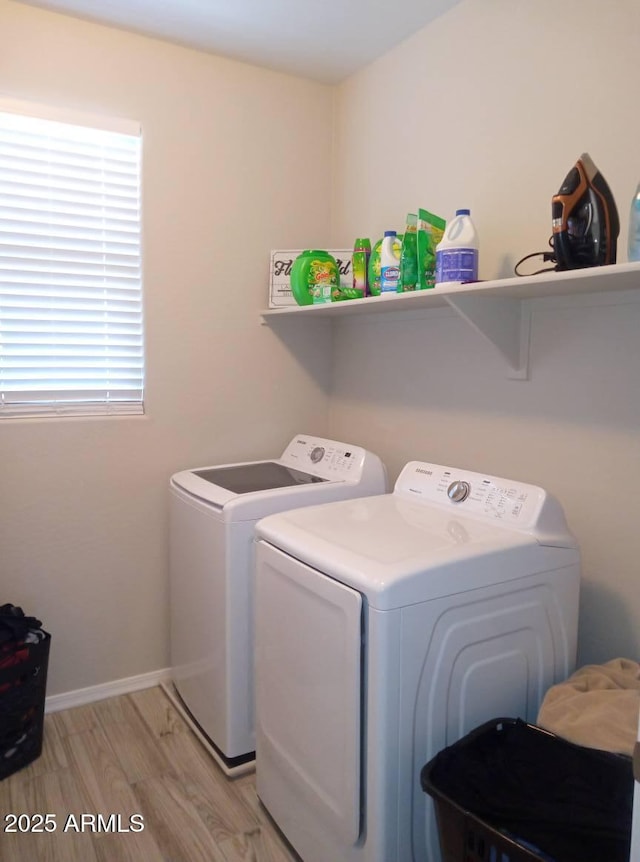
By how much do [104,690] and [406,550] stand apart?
160 cm

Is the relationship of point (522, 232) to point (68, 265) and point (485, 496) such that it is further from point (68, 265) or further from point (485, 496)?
point (68, 265)

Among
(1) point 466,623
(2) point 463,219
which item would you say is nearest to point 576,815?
(1) point 466,623

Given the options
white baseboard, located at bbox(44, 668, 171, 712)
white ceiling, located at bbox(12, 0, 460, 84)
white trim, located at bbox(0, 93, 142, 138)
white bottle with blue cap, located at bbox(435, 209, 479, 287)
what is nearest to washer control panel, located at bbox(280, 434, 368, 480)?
white bottle with blue cap, located at bbox(435, 209, 479, 287)

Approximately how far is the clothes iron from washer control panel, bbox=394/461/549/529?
583 millimetres

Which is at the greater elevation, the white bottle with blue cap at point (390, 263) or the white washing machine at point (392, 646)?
the white bottle with blue cap at point (390, 263)

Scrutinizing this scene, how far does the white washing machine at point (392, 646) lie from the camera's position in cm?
127

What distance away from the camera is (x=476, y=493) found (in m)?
1.68

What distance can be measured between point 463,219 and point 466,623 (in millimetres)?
1080

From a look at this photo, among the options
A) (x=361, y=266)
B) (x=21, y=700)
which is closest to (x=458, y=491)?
A: (x=361, y=266)

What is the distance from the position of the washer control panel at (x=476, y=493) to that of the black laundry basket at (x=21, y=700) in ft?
4.30

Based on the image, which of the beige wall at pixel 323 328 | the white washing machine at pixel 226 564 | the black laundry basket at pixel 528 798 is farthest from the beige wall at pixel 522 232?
the black laundry basket at pixel 528 798

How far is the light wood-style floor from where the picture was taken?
5.35 feet

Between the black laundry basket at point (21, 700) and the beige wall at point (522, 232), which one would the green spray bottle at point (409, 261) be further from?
the black laundry basket at point (21, 700)

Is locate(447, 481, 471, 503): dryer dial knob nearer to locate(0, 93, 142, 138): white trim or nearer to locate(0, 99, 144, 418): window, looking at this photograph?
locate(0, 99, 144, 418): window
